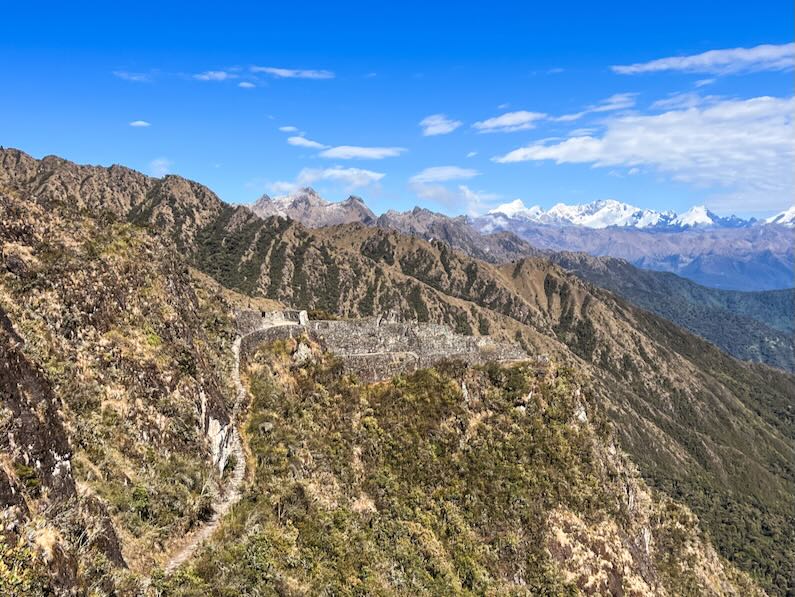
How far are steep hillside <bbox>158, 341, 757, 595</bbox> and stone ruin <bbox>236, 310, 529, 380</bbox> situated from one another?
1.76m

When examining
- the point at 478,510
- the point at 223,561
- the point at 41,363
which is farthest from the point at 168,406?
the point at 478,510

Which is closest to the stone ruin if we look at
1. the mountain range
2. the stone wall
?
the stone wall

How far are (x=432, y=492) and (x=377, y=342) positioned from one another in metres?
19.1

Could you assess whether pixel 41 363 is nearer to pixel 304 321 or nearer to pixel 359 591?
pixel 359 591

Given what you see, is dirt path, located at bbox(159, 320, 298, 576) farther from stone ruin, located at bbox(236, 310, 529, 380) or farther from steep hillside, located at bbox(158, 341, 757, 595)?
stone ruin, located at bbox(236, 310, 529, 380)

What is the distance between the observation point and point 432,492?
48781 mm

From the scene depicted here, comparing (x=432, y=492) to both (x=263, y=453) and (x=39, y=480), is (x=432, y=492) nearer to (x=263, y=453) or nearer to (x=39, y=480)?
(x=263, y=453)

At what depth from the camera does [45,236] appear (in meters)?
32.5

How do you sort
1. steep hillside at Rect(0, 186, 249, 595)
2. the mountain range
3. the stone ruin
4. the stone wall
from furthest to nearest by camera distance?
the stone ruin → the stone wall → the mountain range → steep hillside at Rect(0, 186, 249, 595)

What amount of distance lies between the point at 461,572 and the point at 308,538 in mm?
18372

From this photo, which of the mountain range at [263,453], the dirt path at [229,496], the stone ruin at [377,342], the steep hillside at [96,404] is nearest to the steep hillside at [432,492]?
the mountain range at [263,453]

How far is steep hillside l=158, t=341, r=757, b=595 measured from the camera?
29.9 metres

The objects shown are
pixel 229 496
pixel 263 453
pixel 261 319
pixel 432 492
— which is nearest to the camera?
pixel 229 496

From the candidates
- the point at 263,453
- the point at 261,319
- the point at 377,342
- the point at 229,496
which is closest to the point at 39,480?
the point at 229,496
